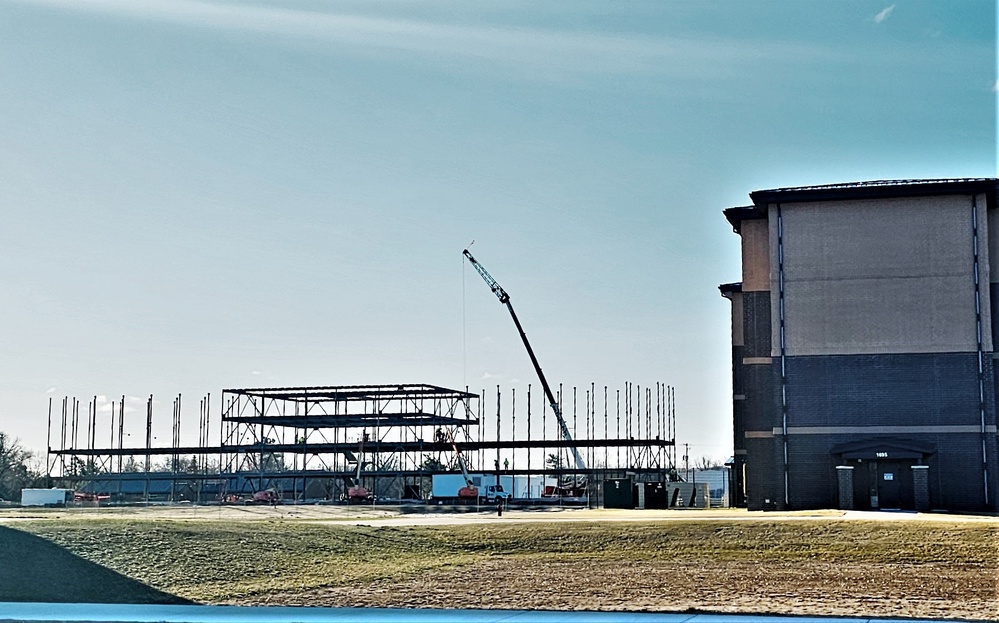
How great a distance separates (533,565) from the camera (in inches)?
1132

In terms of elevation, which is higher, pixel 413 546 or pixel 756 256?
pixel 756 256

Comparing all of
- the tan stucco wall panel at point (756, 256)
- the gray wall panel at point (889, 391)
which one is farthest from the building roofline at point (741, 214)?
the gray wall panel at point (889, 391)

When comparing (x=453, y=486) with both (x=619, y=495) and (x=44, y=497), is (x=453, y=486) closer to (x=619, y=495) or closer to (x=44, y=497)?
(x=619, y=495)

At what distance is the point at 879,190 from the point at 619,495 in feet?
64.3

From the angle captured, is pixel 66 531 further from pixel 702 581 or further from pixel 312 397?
pixel 312 397

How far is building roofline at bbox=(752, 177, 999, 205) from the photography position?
5597 cm

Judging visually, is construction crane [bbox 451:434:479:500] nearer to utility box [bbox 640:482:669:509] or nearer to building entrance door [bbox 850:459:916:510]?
utility box [bbox 640:482:669:509]

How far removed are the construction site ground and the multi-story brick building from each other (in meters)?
21.3

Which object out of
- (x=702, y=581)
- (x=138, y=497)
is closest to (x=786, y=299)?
(x=702, y=581)

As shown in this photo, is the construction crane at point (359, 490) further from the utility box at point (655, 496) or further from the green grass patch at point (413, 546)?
the green grass patch at point (413, 546)

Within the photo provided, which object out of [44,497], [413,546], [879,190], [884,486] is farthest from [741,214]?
[44,497]

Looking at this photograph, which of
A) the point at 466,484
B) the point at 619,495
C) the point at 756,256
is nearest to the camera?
the point at 756,256

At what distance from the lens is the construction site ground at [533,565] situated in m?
22.6

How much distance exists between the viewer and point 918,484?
179 feet
